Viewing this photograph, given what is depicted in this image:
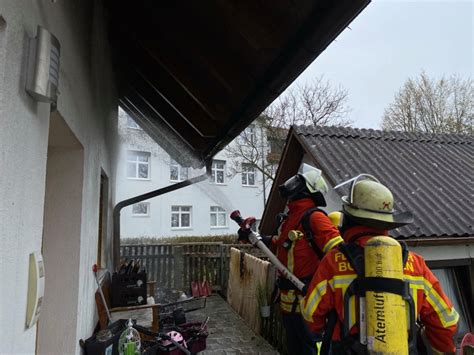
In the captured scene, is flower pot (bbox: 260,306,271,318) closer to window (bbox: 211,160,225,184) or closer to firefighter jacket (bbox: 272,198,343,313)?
firefighter jacket (bbox: 272,198,343,313)

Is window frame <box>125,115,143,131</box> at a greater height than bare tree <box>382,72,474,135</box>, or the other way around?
bare tree <box>382,72,474,135</box>

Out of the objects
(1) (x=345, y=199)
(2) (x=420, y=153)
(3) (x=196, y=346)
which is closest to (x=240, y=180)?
(2) (x=420, y=153)

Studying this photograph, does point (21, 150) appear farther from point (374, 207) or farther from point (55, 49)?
point (374, 207)

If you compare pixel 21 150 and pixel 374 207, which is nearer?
pixel 21 150

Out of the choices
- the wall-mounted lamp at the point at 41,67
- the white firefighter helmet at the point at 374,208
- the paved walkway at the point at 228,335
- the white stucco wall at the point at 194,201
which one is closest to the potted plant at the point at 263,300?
the paved walkway at the point at 228,335

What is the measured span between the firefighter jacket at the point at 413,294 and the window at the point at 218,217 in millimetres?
18415

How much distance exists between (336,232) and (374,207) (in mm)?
765

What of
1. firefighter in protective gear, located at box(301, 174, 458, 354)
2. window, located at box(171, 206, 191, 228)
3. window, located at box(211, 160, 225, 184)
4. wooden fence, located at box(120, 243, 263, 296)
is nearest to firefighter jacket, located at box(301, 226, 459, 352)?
firefighter in protective gear, located at box(301, 174, 458, 354)

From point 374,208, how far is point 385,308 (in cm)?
58

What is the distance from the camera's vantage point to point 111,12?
11.8ft

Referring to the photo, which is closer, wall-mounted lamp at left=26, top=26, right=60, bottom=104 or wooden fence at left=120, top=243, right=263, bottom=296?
wall-mounted lamp at left=26, top=26, right=60, bottom=104

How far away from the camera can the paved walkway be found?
463cm

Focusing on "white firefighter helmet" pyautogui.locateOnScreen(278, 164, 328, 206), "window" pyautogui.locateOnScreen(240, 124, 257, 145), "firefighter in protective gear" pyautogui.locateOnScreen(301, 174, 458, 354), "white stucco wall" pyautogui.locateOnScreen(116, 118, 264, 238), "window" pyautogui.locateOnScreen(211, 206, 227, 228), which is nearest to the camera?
"firefighter in protective gear" pyautogui.locateOnScreen(301, 174, 458, 354)

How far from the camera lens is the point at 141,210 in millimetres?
17875
